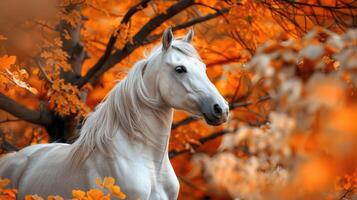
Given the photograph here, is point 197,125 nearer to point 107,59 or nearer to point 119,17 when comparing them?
point 119,17

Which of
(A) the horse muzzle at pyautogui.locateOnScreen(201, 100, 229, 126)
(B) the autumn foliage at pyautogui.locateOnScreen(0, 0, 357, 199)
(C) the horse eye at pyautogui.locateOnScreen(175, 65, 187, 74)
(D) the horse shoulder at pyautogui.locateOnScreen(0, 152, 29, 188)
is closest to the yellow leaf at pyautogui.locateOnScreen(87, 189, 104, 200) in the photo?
(B) the autumn foliage at pyautogui.locateOnScreen(0, 0, 357, 199)

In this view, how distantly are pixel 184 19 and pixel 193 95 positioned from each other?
18.8ft

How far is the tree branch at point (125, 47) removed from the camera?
24.7 feet

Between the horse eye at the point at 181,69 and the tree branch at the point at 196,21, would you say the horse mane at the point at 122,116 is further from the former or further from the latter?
the tree branch at the point at 196,21

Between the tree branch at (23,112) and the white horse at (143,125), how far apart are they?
2553 millimetres

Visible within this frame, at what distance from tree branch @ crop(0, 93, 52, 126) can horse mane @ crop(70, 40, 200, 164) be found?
2676 millimetres

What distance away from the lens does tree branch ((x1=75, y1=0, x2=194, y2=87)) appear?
7.53m

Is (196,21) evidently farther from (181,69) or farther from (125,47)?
(181,69)

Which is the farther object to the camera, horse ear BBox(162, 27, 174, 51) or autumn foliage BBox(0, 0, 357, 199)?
horse ear BBox(162, 27, 174, 51)

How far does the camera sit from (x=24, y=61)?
24.2 feet

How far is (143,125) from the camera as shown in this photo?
193 inches

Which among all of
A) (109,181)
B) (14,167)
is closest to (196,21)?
(14,167)

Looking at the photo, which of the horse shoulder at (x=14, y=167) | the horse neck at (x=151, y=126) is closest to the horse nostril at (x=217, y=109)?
the horse neck at (x=151, y=126)

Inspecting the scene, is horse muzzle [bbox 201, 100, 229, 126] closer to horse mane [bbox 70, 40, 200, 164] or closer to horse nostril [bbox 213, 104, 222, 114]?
horse nostril [bbox 213, 104, 222, 114]
